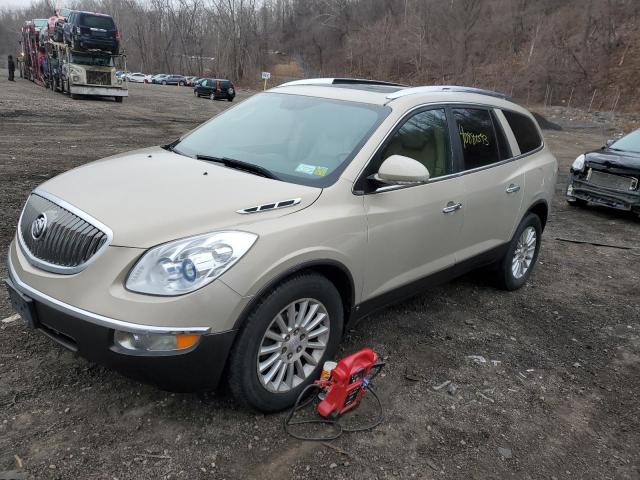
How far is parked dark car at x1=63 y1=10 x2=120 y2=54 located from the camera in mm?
21469

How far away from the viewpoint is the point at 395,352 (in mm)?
3812

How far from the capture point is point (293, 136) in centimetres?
364

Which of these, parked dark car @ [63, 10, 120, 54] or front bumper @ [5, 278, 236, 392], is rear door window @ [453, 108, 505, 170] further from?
parked dark car @ [63, 10, 120, 54]

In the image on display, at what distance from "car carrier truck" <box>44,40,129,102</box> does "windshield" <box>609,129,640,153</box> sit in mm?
20056

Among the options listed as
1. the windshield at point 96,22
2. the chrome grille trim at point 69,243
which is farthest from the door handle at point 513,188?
the windshield at point 96,22

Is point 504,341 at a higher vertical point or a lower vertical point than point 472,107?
lower

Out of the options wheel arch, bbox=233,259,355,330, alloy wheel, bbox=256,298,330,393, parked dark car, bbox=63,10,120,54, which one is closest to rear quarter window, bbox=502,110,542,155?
wheel arch, bbox=233,259,355,330

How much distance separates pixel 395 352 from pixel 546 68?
171ft

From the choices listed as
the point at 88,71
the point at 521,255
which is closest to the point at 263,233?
the point at 521,255

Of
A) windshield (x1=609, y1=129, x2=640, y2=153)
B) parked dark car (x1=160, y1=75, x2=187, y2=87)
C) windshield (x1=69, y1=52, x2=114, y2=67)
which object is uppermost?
windshield (x1=69, y1=52, x2=114, y2=67)

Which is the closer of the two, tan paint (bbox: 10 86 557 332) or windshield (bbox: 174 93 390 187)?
tan paint (bbox: 10 86 557 332)

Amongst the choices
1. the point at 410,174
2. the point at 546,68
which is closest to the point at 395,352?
the point at 410,174

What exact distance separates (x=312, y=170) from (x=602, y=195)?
7364 millimetres

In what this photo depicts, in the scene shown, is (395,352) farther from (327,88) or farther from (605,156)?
(605,156)
